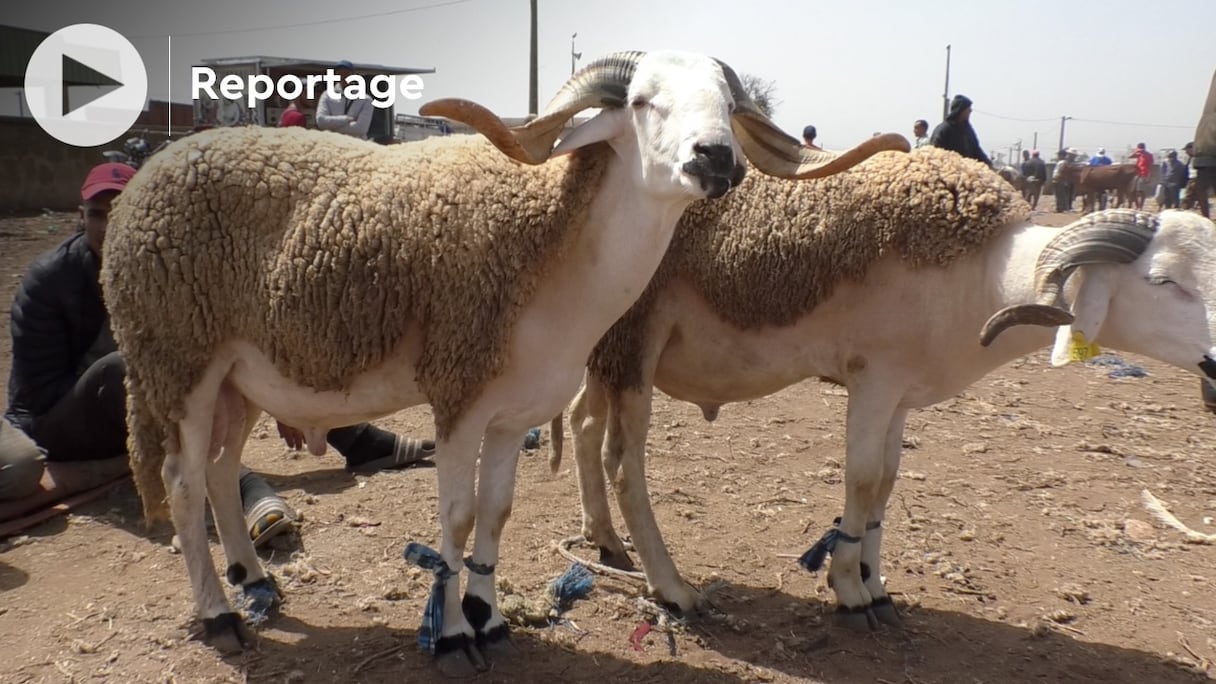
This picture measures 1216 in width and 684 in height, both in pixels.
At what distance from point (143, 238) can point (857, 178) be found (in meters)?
2.68

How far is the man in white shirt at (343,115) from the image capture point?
7824mm

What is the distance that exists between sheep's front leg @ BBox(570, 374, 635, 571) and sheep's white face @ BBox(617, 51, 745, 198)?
157 centimetres

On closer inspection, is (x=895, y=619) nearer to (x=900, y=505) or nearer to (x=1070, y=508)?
(x=900, y=505)

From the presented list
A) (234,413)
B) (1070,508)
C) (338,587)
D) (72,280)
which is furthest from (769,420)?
(72,280)

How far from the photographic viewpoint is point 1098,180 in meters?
26.8

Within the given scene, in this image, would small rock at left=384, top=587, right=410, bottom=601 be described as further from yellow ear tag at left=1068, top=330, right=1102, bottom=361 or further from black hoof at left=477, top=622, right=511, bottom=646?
yellow ear tag at left=1068, top=330, right=1102, bottom=361

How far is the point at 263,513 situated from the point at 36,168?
15348 mm

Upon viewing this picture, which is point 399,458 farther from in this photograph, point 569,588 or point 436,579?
point 436,579

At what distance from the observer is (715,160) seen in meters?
2.52

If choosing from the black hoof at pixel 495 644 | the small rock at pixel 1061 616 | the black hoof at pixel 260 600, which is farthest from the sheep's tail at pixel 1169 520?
the black hoof at pixel 260 600

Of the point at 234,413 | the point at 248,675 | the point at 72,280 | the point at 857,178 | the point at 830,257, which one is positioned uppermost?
the point at 857,178

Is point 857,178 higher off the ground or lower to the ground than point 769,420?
higher

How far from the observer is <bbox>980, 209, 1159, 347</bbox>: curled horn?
312cm

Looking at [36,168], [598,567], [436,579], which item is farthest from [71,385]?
[36,168]
